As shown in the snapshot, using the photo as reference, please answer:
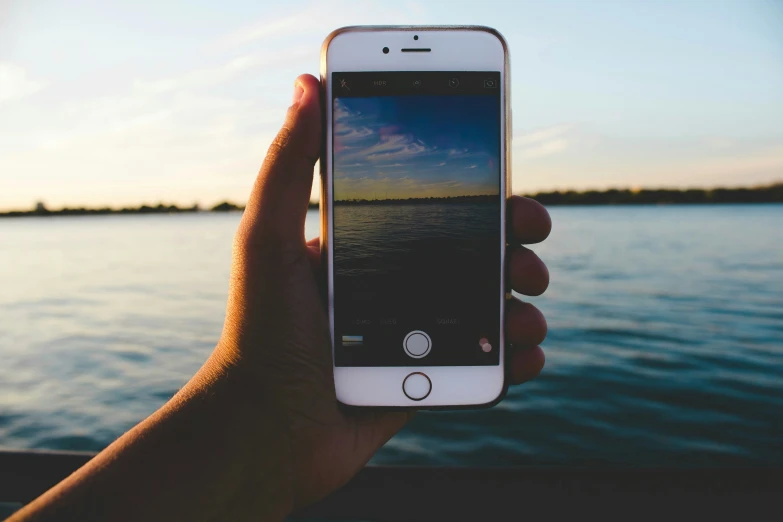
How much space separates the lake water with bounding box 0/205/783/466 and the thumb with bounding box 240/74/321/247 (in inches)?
262

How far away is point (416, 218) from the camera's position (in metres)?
2.15

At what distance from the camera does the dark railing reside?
174 centimetres

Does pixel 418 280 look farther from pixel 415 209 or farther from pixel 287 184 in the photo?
pixel 287 184

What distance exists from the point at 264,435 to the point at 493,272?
41.5 inches

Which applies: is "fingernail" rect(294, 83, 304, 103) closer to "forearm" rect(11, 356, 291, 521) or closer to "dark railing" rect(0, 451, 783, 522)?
"forearm" rect(11, 356, 291, 521)

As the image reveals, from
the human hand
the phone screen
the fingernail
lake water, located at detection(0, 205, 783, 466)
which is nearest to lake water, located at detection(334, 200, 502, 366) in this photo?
the phone screen

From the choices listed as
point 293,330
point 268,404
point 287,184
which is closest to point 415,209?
point 287,184

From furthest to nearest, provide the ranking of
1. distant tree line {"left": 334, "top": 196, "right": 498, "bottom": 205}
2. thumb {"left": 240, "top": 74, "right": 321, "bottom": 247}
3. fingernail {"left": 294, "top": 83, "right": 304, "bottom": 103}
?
distant tree line {"left": 334, "top": 196, "right": 498, "bottom": 205}, fingernail {"left": 294, "top": 83, "right": 304, "bottom": 103}, thumb {"left": 240, "top": 74, "right": 321, "bottom": 247}

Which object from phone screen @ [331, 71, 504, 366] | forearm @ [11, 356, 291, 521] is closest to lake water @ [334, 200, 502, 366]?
phone screen @ [331, 71, 504, 366]

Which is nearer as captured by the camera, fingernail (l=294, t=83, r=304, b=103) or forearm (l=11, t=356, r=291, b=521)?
forearm (l=11, t=356, r=291, b=521)

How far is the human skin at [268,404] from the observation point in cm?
136

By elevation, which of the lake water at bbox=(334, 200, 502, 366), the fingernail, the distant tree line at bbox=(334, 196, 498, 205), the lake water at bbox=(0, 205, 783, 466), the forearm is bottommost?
the lake water at bbox=(0, 205, 783, 466)

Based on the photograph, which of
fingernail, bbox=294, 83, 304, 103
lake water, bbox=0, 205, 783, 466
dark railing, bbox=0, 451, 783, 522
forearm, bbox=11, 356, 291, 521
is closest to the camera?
forearm, bbox=11, 356, 291, 521

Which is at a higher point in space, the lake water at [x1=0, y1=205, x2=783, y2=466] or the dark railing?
the dark railing
